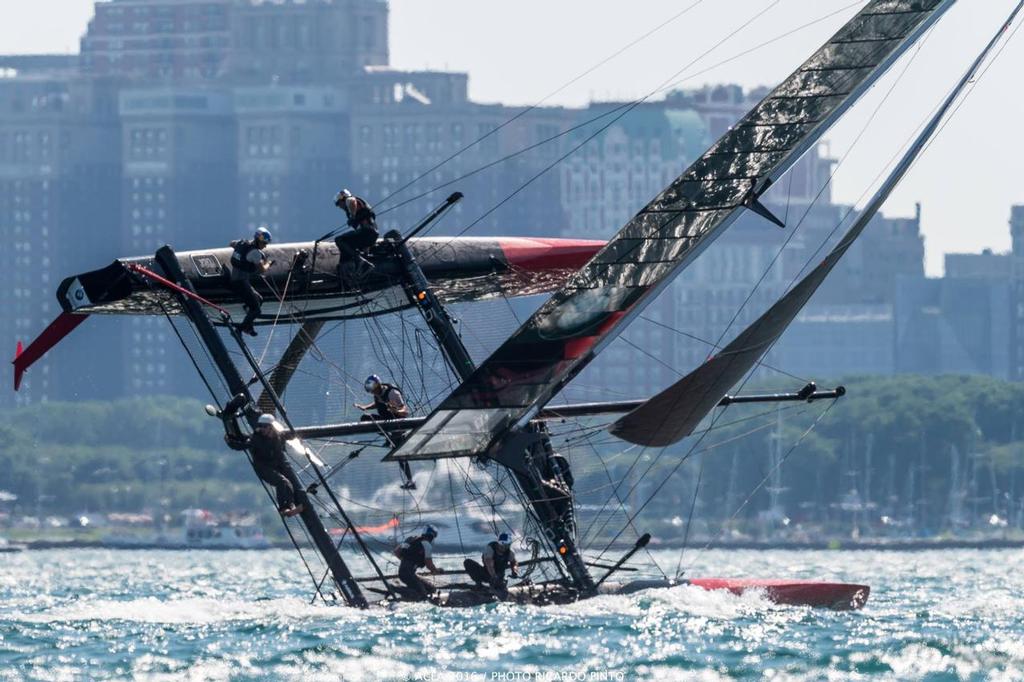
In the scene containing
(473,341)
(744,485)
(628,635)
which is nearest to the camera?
(628,635)

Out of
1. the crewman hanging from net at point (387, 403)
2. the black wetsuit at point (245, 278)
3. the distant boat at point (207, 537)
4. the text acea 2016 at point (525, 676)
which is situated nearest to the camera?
the text acea 2016 at point (525, 676)

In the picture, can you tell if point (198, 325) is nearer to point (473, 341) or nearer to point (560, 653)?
point (473, 341)

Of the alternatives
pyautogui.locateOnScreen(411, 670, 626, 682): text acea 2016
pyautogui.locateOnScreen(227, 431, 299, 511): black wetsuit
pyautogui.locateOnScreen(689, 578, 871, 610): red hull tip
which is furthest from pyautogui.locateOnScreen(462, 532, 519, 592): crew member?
pyautogui.locateOnScreen(411, 670, 626, 682): text acea 2016

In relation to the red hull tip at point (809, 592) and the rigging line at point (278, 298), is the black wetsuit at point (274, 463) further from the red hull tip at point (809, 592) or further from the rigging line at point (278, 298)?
the red hull tip at point (809, 592)

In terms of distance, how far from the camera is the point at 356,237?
37.3 m

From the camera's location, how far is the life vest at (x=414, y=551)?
119 feet

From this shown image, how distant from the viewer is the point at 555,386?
96.9 feet

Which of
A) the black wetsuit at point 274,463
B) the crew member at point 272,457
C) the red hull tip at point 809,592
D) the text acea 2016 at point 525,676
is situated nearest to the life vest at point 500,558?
the crew member at point 272,457

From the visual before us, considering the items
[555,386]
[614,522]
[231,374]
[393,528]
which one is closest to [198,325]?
[231,374]

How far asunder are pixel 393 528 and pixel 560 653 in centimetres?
679

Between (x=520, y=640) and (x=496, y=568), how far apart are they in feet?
14.6

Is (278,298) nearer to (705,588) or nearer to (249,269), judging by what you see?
(249,269)

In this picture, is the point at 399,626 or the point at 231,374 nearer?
the point at 399,626

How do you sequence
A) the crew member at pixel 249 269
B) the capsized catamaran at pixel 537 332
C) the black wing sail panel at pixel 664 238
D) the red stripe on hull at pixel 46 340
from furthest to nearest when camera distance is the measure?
the red stripe on hull at pixel 46 340, the crew member at pixel 249 269, the capsized catamaran at pixel 537 332, the black wing sail panel at pixel 664 238
